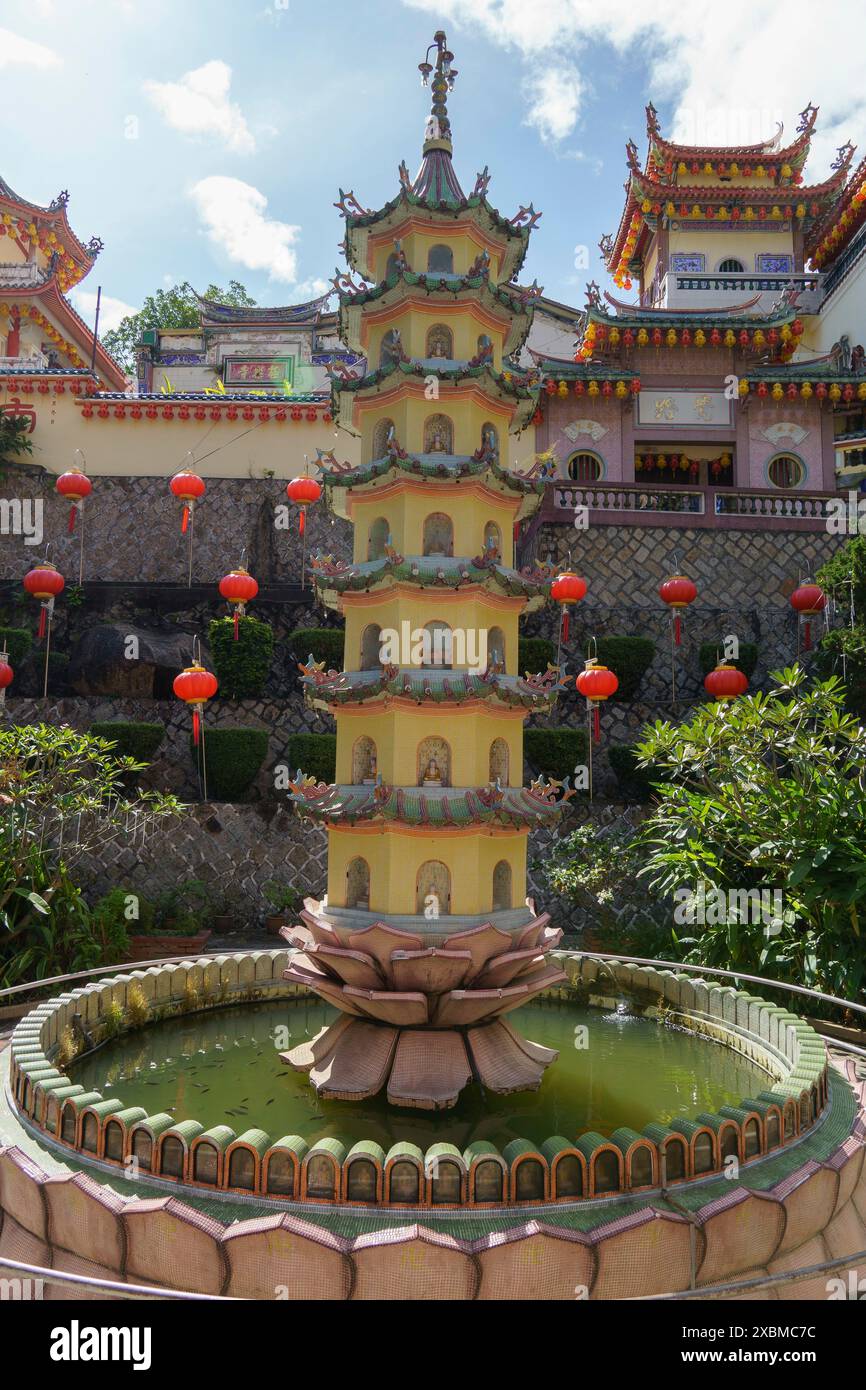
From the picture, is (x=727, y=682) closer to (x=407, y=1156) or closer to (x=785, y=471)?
(x=785, y=471)

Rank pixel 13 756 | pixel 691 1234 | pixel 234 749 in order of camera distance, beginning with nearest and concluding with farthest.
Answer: pixel 691 1234 < pixel 13 756 < pixel 234 749

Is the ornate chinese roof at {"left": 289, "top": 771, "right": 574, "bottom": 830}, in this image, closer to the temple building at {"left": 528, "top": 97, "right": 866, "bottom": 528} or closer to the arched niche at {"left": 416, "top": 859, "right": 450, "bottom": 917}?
the arched niche at {"left": 416, "top": 859, "right": 450, "bottom": 917}

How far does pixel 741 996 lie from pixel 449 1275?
5446 mm

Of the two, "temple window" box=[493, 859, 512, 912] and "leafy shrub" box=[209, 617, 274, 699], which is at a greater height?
"leafy shrub" box=[209, 617, 274, 699]

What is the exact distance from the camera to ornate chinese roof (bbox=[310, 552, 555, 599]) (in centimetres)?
823

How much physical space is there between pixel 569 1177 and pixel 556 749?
11883mm

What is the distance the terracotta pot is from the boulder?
289 inches

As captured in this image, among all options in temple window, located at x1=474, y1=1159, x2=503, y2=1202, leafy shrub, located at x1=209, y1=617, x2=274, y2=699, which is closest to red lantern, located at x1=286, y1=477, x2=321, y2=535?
leafy shrub, located at x1=209, y1=617, x2=274, y2=699

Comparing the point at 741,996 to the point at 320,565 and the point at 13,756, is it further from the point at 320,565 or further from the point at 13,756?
the point at 13,756

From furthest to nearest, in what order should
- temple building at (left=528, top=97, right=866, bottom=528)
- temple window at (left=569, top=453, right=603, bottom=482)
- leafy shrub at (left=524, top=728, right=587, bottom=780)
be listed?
temple window at (left=569, top=453, right=603, bottom=482) → temple building at (left=528, top=97, right=866, bottom=528) → leafy shrub at (left=524, top=728, right=587, bottom=780)

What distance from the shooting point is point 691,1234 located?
5.21m

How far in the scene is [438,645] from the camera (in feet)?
27.9

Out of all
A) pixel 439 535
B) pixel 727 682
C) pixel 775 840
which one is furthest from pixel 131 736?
pixel 775 840
